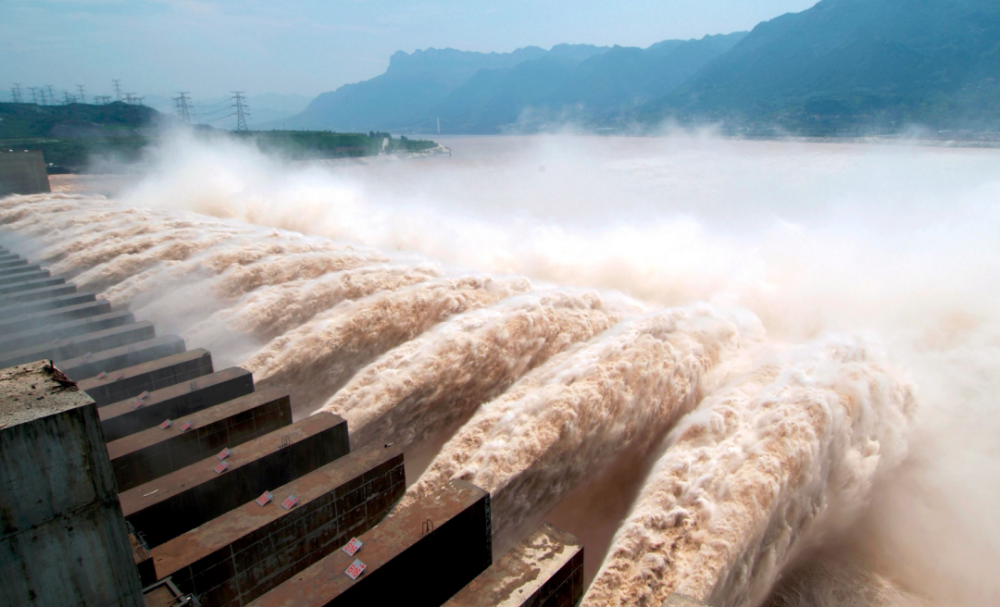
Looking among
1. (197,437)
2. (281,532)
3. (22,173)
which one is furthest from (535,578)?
(22,173)

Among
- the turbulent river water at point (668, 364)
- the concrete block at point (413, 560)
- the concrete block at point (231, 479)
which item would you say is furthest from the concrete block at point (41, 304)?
the concrete block at point (413, 560)

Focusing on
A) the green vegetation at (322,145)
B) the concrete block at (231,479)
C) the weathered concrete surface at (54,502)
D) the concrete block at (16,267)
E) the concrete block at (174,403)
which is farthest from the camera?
the green vegetation at (322,145)

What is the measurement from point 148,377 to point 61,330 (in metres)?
4.67

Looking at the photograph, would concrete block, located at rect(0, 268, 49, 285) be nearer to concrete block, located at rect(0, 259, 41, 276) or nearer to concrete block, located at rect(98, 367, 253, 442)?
concrete block, located at rect(0, 259, 41, 276)

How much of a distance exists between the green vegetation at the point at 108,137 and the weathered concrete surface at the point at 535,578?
62296mm

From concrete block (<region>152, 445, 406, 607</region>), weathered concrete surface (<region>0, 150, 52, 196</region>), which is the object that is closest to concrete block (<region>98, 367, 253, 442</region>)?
concrete block (<region>152, 445, 406, 607</region>)

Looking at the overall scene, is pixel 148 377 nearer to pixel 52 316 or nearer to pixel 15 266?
pixel 52 316

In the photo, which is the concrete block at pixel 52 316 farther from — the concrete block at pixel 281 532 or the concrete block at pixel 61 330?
the concrete block at pixel 281 532

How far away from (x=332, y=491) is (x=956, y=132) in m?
58.5

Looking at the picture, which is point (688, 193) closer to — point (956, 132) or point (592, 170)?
point (592, 170)

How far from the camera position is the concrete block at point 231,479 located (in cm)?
770

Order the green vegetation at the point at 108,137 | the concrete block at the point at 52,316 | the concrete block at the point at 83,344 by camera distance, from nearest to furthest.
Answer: the concrete block at the point at 83,344, the concrete block at the point at 52,316, the green vegetation at the point at 108,137

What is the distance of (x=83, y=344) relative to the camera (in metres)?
13.5

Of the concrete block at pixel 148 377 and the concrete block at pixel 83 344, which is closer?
the concrete block at pixel 148 377
